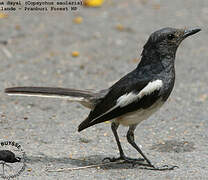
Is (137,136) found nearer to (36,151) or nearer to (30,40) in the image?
(36,151)

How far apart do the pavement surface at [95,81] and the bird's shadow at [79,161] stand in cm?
1

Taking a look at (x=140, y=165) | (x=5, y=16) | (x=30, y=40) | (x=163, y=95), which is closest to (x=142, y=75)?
(x=163, y=95)

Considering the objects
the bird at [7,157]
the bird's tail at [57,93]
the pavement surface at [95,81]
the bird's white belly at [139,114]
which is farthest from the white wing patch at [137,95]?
the bird at [7,157]

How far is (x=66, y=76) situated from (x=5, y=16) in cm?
308

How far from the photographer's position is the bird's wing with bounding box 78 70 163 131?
5.63m

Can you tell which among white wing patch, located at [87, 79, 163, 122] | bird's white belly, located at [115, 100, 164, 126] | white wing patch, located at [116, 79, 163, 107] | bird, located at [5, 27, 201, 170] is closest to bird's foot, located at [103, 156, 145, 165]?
bird, located at [5, 27, 201, 170]

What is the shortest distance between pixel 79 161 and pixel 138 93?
1157mm

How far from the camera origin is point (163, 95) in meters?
5.68

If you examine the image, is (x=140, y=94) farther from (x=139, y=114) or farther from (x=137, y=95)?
(x=139, y=114)

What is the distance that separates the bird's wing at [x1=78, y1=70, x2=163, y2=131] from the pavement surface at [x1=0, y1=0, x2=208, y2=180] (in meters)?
0.65

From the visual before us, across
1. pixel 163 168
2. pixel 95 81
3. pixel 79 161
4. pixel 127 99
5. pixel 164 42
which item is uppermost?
pixel 164 42

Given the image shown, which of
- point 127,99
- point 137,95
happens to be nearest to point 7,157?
point 127,99

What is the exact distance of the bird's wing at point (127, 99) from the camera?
18.5 feet

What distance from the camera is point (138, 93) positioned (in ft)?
18.7
